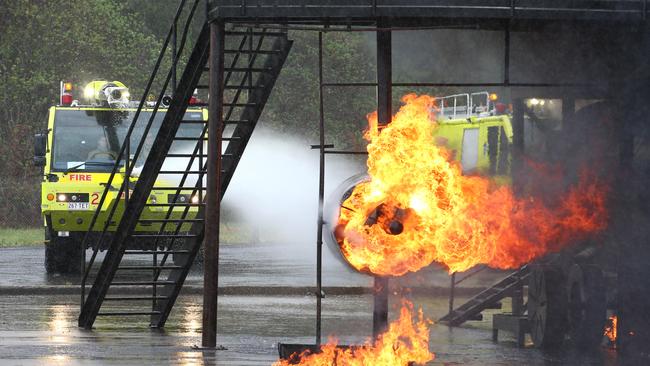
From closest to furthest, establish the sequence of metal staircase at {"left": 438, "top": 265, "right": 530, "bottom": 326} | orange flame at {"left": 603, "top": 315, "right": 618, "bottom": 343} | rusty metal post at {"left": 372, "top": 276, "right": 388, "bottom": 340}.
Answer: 1. rusty metal post at {"left": 372, "top": 276, "right": 388, "bottom": 340}
2. orange flame at {"left": 603, "top": 315, "right": 618, "bottom": 343}
3. metal staircase at {"left": 438, "top": 265, "right": 530, "bottom": 326}

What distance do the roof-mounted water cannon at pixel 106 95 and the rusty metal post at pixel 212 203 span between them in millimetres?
10729

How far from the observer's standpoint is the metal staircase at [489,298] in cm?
1603

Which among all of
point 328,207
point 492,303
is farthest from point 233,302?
point 492,303

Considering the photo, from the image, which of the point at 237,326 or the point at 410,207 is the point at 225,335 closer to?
the point at 237,326

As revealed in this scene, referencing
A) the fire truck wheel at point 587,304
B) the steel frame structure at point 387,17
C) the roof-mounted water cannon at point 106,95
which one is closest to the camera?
the steel frame structure at point 387,17

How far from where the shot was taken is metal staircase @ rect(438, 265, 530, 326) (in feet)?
52.6

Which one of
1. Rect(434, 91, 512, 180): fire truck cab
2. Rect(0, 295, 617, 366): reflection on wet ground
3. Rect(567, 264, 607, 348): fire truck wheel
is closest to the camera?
Rect(0, 295, 617, 366): reflection on wet ground

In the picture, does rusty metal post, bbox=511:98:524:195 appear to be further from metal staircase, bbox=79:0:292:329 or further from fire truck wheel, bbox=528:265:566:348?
metal staircase, bbox=79:0:292:329

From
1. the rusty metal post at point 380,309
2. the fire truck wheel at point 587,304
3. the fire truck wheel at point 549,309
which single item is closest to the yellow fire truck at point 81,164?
the fire truck wheel at point 549,309

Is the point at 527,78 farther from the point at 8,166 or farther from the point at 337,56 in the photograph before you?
the point at 8,166

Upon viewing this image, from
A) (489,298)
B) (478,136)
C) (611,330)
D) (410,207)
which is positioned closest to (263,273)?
(478,136)

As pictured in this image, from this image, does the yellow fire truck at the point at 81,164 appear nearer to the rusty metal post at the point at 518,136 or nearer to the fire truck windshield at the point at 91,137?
the fire truck windshield at the point at 91,137

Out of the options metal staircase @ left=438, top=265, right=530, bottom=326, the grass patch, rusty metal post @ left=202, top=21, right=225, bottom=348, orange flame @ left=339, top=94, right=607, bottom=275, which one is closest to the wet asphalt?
metal staircase @ left=438, top=265, right=530, bottom=326

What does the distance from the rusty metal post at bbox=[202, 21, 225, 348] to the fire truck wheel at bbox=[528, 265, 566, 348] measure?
3179mm
